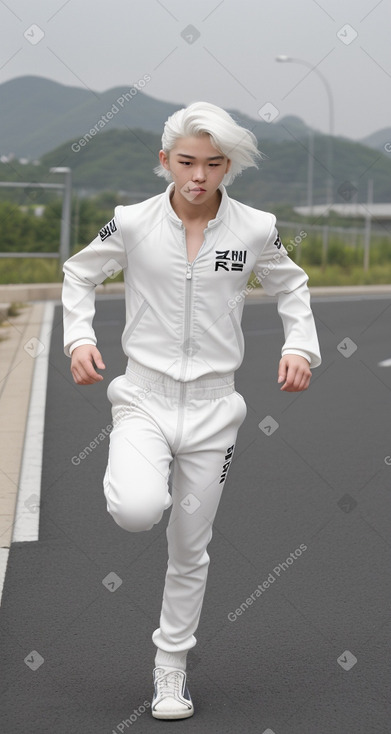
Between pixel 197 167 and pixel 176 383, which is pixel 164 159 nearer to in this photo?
pixel 197 167

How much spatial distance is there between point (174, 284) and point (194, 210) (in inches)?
10.0

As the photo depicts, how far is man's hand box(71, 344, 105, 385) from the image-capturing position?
380 centimetres

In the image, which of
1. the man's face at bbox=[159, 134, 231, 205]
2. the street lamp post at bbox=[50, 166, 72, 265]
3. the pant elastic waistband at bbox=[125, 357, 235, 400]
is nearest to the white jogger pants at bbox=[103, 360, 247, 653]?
the pant elastic waistband at bbox=[125, 357, 235, 400]

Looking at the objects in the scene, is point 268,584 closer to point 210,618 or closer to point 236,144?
point 210,618

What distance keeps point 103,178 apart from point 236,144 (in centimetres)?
12246

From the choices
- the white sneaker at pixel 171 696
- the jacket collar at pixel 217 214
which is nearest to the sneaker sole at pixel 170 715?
the white sneaker at pixel 171 696

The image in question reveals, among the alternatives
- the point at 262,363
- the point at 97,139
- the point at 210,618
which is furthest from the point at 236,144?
the point at 97,139

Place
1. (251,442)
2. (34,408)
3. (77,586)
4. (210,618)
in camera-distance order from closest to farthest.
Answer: (210,618) → (77,586) → (251,442) → (34,408)

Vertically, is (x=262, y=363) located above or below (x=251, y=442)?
above

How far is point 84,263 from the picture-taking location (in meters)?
4.05

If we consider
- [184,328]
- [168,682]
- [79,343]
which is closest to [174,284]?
[184,328]

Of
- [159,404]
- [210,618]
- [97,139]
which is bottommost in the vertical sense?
[210,618]

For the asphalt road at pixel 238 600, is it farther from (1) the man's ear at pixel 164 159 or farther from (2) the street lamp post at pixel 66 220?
(2) the street lamp post at pixel 66 220

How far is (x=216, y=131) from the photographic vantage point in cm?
378
